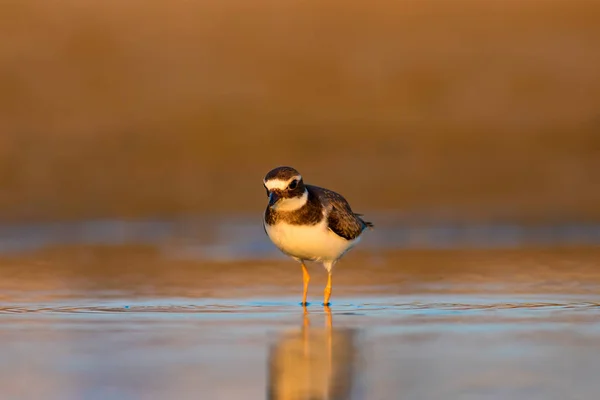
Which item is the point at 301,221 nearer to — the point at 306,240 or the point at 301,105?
the point at 306,240

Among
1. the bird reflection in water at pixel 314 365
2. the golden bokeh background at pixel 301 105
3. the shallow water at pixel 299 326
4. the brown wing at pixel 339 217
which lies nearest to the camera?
the bird reflection in water at pixel 314 365

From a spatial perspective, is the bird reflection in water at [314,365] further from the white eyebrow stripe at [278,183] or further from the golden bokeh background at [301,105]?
the golden bokeh background at [301,105]

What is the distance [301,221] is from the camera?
38.6ft

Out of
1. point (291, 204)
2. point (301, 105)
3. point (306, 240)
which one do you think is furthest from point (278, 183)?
point (301, 105)

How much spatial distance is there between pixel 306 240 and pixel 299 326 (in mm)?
1716

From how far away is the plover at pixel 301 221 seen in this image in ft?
38.3

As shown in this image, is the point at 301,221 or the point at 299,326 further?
the point at 301,221

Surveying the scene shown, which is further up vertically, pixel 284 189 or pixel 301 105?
pixel 301 105

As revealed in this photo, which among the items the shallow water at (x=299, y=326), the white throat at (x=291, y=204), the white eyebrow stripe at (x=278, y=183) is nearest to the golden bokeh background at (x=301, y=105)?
the shallow water at (x=299, y=326)

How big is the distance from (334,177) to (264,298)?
29.2ft

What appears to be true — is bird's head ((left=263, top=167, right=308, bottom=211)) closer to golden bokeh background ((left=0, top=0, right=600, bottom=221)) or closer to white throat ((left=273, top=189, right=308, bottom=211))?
white throat ((left=273, top=189, right=308, bottom=211))

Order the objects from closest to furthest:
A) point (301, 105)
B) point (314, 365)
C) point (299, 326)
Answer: point (314, 365) < point (299, 326) < point (301, 105)

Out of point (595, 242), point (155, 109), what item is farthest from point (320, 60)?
point (595, 242)

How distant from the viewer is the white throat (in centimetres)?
1168
